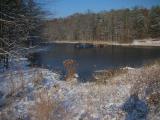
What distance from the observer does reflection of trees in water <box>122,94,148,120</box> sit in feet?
24.5

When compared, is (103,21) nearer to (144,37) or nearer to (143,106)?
(144,37)

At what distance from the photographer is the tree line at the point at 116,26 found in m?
77.8

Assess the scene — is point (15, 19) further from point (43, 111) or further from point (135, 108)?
point (135, 108)

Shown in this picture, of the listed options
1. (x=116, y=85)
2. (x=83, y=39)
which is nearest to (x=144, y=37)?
(x=83, y=39)

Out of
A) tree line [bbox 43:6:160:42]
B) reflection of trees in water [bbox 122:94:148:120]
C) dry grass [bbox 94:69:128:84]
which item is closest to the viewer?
reflection of trees in water [bbox 122:94:148:120]

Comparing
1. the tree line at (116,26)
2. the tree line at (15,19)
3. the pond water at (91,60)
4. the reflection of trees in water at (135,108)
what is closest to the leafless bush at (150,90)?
the reflection of trees in water at (135,108)

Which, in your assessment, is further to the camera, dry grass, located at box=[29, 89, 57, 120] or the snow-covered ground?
the snow-covered ground

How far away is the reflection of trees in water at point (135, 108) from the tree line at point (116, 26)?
61.2 meters

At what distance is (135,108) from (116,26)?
262 feet

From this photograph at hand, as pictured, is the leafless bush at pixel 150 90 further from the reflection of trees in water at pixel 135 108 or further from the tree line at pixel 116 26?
the tree line at pixel 116 26

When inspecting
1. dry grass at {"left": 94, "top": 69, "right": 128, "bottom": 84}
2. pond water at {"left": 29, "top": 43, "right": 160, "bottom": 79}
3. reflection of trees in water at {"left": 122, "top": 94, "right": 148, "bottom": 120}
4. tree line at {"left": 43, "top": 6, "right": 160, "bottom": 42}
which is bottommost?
pond water at {"left": 29, "top": 43, "right": 160, "bottom": 79}

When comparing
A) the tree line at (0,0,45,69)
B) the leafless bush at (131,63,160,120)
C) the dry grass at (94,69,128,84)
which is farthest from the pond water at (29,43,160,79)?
the tree line at (0,0,45,69)

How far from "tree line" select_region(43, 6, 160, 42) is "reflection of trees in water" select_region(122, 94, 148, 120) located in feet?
201

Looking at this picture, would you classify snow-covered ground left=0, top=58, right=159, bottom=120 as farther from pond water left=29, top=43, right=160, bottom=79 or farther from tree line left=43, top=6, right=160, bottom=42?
tree line left=43, top=6, right=160, bottom=42
